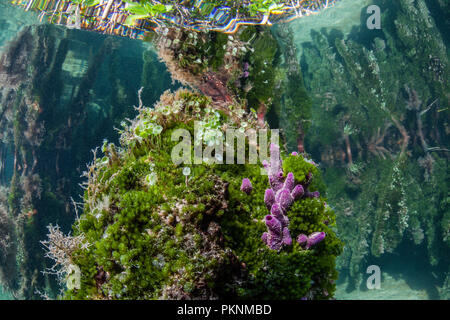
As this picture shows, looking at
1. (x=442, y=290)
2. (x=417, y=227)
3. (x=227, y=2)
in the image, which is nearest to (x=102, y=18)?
(x=227, y=2)

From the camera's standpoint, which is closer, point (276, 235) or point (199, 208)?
point (199, 208)

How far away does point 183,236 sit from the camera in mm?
2275

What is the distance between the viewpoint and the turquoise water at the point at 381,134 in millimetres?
8609

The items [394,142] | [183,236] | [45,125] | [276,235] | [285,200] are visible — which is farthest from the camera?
[45,125]

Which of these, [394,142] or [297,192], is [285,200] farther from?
[394,142]

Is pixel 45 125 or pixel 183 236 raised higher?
pixel 45 125

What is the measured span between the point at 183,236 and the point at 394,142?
891cm

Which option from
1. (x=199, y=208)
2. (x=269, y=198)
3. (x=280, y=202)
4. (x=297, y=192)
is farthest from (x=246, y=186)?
(x=199, y=208)

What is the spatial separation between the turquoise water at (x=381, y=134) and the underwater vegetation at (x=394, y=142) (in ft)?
0.10

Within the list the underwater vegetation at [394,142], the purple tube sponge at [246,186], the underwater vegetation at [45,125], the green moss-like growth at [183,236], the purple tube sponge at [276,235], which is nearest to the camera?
the green moss-like growth at [183,236]

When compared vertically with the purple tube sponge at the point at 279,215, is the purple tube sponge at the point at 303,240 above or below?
below

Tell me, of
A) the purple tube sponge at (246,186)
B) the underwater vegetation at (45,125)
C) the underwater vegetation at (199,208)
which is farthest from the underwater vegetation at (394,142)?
the underwater vegetation at (45,125)

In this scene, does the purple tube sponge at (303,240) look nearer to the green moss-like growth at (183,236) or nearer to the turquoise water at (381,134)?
the green moss-like growth at (183,236)

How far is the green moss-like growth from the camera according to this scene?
2.17 metres
